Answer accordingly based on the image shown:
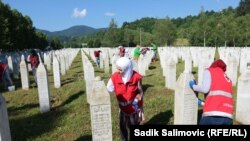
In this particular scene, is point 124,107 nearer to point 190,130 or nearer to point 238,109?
point 190,130

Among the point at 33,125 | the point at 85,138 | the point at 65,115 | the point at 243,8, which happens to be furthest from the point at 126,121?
Result: the point at 243,8

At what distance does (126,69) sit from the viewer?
6109 millimetres

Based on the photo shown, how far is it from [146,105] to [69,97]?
4084mm

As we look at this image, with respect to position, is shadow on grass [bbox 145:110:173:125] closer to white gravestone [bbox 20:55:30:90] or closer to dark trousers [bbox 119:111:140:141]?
dark trousers [bbox 119:111:140:141]

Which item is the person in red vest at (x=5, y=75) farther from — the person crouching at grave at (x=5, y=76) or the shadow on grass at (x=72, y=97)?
the shadow on grass at (x=72, y=97)

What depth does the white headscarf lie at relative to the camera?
19.8 ft

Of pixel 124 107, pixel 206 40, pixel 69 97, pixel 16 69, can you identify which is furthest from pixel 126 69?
pixel 206 40

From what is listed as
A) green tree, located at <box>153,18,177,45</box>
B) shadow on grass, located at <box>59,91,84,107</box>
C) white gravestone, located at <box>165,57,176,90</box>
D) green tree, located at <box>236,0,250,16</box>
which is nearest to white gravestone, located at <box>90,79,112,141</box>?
shadow on grass, located at <box>59,91,84,107</box>

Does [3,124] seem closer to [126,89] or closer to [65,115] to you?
[126,89]

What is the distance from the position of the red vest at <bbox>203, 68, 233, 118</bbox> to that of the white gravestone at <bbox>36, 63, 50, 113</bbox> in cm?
699

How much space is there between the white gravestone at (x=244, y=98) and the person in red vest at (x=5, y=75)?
34.7ft

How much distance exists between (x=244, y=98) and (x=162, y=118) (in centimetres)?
212

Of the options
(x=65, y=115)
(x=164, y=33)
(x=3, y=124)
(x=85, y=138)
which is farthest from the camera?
(x=164, y=33)

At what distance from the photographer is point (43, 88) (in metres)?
11.4
